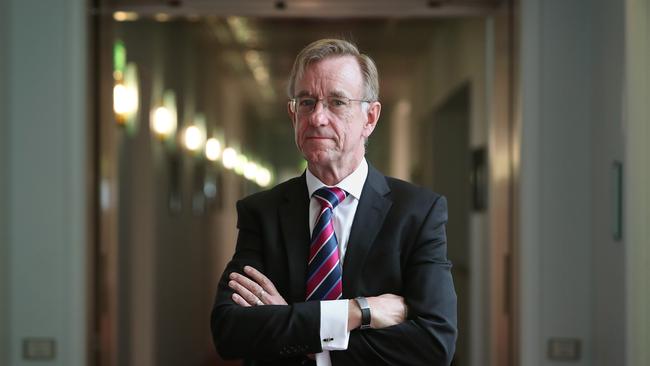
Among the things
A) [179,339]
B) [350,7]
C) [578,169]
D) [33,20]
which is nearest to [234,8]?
[350,7]

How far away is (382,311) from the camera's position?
205cm

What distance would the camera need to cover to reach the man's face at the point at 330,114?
79.7 inches

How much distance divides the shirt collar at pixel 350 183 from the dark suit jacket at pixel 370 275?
0.02 metres

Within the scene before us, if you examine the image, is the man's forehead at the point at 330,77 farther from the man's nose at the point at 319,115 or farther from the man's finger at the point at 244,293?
the man's finger at the point at 244,293

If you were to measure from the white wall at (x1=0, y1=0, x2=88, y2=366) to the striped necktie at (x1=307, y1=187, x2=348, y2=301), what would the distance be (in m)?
2.54

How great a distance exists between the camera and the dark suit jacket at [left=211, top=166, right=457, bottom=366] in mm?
2053

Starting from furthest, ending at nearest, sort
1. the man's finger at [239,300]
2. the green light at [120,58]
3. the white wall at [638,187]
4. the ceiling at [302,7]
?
the green light at [120,58] < the ceiling at [302,7] < the white wall at [638,187] < the man's finger at [239,300]

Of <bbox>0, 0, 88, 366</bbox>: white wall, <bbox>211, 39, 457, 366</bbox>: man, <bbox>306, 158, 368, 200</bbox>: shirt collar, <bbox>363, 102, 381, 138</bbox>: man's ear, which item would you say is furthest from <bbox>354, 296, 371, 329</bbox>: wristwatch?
<bbox>0, 0, 88, 366</bbox>: white wall

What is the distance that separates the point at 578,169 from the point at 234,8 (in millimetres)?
1876

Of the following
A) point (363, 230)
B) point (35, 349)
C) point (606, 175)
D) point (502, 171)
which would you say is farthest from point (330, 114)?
point (35, 349)

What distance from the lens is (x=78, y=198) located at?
170 inches

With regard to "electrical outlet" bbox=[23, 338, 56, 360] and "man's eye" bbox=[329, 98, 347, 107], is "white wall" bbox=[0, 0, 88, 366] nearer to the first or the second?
"electrical outlet" bbox=[23, 338, 56, 360]

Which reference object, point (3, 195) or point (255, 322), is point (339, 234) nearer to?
point (255, 322)

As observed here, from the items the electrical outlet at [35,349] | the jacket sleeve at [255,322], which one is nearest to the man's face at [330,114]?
the jacket sleeve at [255,322]
